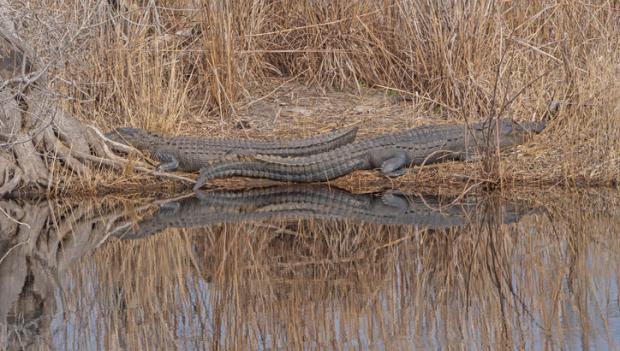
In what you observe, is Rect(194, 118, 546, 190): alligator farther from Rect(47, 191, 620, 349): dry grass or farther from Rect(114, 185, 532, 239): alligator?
Rect(47, 191, 620, 349): dry grass

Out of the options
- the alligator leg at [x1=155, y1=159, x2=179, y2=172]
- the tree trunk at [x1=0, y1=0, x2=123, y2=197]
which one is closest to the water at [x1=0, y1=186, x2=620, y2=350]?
the tree trunk at [x1=0, y1=0, x2=123, y2=197]

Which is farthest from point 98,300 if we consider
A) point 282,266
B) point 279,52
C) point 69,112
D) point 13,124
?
point 279,52

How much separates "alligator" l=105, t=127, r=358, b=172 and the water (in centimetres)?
64

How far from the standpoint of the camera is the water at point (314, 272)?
5.14m

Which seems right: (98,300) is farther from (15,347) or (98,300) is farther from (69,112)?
(69,112)

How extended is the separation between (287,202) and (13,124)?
7.17 ft

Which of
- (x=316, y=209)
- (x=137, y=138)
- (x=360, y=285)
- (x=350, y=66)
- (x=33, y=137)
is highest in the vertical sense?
(x=350, y=66)

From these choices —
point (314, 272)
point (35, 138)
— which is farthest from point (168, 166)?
point (314, 272)

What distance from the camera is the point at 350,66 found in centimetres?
1085

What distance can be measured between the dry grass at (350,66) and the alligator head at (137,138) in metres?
0.31

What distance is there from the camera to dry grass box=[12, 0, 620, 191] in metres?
8.97

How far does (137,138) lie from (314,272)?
3621mm

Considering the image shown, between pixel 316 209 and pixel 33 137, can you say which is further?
pixel 33 137

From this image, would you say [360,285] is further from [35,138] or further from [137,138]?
[137,138]
